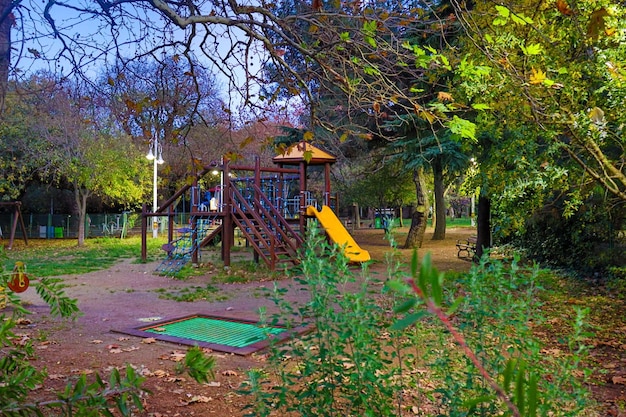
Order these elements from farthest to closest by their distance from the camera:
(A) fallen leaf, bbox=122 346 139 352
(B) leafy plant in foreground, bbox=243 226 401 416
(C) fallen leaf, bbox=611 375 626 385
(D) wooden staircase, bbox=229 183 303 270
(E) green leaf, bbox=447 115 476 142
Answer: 1. (D) wooden staircase, bbox=229 183 303 270
2. (A) fallen leaf, bbox=122 346 139 352
3. (C) fallen leaf, bbox=611 375 626 385
4. (E) green leaf, bbox=447 115 476 142
5. (B) leafy plant in foreground, bbox=243 226 401 416

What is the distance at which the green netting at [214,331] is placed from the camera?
6.07m

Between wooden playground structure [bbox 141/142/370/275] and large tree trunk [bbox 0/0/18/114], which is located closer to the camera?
large tree trunk [bbox 0/0/18/114]

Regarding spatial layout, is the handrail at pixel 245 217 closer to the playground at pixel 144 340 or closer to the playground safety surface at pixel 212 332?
the playground at pixel 144 340

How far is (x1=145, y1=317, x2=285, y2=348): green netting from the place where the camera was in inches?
239

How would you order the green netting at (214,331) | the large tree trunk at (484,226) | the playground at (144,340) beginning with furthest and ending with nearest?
the large tree trunk at (484,226) → the green netting at (214,331) → the playground at (144,340)

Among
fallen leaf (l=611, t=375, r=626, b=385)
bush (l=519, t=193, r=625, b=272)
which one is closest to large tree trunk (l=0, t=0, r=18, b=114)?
fallen leaf (l=611, t=375, r=626, b=385)

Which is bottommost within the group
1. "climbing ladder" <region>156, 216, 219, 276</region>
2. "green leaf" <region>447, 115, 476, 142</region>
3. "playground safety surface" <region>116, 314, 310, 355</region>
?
"playground safety surface" <region>116, 314, 310, 355</region>

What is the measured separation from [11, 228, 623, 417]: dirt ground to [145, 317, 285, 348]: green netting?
1.30 feet

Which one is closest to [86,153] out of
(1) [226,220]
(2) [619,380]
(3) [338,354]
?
(1) [226,220]

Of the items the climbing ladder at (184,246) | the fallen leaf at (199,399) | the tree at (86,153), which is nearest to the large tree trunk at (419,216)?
the climbing ladder at (184,246)

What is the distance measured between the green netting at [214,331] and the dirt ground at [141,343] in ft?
1.30

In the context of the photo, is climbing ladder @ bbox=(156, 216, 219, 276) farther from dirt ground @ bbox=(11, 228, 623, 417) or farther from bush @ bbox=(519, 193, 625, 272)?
bush @ bbox=(519, 193, 625, 272)

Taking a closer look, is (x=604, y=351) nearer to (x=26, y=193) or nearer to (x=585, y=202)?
(x=585, y=202)

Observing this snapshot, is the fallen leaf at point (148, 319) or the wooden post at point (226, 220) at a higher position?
the wooden post at point (226, 220)
